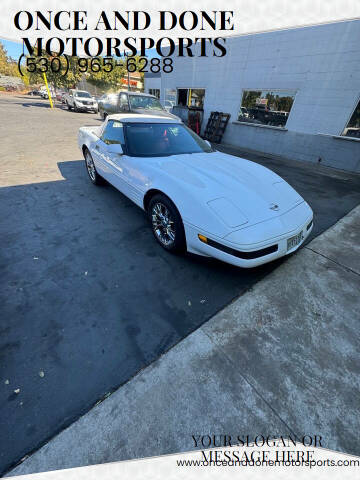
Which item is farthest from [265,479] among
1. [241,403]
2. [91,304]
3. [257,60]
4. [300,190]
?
[257,60]

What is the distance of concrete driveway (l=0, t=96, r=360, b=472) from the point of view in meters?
1.43

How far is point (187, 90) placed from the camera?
11.7 meters

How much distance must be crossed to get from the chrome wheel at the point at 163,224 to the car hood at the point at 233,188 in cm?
41

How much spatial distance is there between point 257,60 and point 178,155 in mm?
8204

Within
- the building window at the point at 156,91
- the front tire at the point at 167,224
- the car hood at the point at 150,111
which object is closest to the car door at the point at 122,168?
the front tire at the point at 167,224

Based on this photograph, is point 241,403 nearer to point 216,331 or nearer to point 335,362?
point 216,331

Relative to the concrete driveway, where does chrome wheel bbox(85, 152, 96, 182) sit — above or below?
above

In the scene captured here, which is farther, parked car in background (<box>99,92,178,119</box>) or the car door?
parked car in background (<box>99,92,178,119</box>)

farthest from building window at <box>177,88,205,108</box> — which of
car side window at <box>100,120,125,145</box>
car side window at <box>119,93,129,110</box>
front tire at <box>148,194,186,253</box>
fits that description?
front tire at <box>148,194,186,253</box>

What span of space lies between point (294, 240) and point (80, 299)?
222cm

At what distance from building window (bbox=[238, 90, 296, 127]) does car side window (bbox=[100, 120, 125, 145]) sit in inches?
284

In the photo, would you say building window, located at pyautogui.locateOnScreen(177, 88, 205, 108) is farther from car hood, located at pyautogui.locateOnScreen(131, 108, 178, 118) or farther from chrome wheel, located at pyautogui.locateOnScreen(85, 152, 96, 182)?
chrome wheel, located at pyautogui.locateOnScreen(85, 152, 96, 182)

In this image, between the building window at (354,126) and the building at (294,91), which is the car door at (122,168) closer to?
the building at (294,91)

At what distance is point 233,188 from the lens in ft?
7.70
